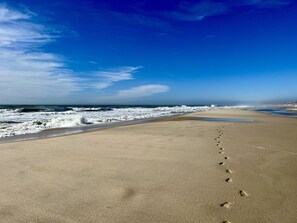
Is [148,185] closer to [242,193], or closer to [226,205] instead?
[226,205]

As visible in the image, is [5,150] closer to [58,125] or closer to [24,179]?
[24,179]

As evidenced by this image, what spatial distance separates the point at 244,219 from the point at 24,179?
134 inches

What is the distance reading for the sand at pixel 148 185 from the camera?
3072 mm

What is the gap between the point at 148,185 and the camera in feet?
13.3

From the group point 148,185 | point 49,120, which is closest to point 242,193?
point 148,185

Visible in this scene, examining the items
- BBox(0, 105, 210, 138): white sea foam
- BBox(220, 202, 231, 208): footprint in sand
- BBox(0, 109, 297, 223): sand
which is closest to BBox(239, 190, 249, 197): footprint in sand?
BBox(0, 109, 297, 223): sand

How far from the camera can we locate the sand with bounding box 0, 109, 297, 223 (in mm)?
3072

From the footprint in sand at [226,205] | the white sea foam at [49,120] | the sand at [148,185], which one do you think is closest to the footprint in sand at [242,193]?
the sand at [148,185]

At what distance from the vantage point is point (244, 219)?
9.66 ft

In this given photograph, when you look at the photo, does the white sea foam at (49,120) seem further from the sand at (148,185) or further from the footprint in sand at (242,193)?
the footprint in sand at (242,193)

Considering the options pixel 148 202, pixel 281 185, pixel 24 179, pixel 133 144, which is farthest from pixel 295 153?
pixel 24 179

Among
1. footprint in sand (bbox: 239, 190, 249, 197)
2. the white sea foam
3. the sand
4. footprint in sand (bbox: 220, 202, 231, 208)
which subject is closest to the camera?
the sand

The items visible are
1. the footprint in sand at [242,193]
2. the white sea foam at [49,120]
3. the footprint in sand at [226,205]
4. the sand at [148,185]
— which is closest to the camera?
the sand at [148,185]

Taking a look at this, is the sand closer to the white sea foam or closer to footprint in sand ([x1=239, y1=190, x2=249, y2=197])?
footprint in sand ([x1=239, y1=190, x2=249, y2=197])
